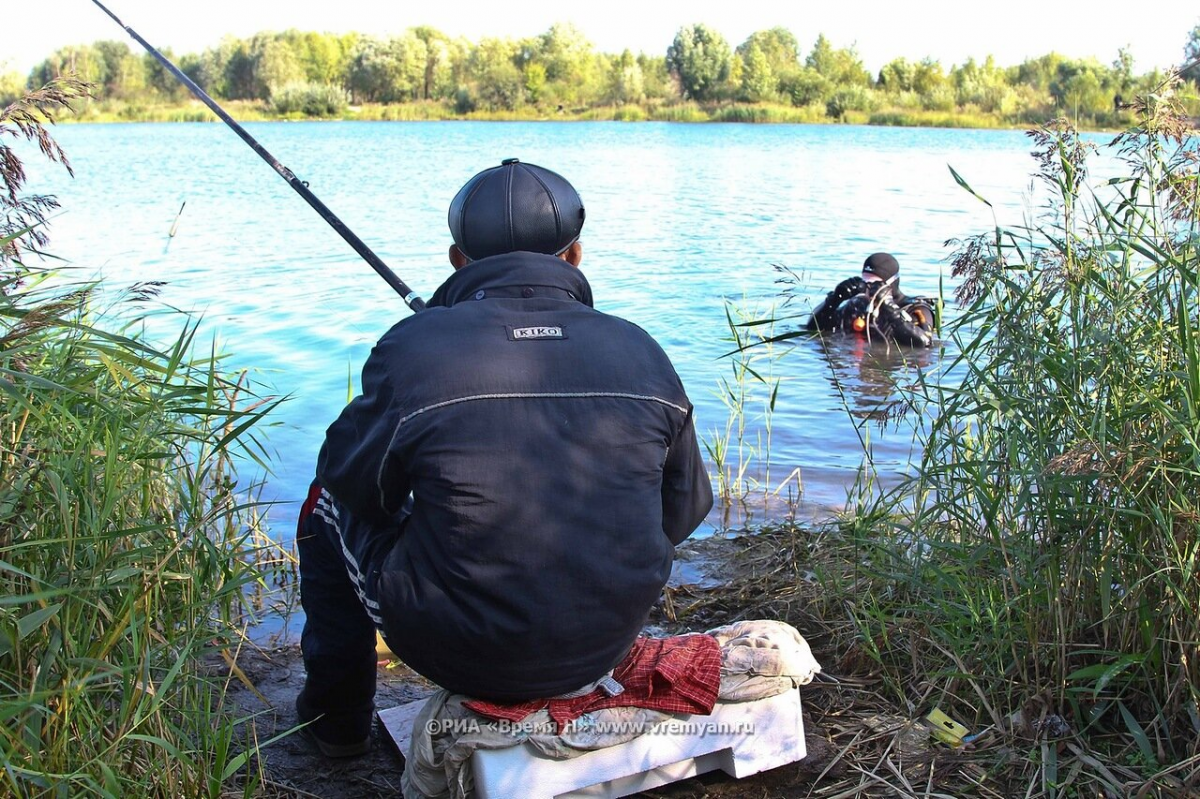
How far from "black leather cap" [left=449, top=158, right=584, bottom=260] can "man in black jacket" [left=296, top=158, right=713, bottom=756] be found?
23cm

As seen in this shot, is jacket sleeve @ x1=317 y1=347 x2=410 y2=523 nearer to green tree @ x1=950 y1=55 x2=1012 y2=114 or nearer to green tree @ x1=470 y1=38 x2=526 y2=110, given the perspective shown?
green tree @ x1=950 y1=55 x2=1012 y2=114

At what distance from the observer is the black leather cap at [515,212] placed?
2781 mm

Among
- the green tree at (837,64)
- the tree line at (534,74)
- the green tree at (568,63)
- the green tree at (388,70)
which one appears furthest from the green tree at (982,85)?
the green tree at (388,70)

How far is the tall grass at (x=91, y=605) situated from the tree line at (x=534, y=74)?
5541cm

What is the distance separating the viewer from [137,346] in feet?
9.18

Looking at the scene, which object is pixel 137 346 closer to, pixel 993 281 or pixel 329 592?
pixel 329 592

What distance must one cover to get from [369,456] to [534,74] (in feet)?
248

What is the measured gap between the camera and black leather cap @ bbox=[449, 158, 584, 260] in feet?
9.12

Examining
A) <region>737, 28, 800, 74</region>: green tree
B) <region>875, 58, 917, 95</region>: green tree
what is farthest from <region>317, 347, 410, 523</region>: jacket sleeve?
<region>737, 28, 800, 74</region>: green tree

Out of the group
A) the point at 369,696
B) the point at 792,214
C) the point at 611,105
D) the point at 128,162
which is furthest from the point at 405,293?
the point at 611,105

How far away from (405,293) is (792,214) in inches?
634

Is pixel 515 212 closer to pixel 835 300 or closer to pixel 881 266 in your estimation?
pixel 881 266

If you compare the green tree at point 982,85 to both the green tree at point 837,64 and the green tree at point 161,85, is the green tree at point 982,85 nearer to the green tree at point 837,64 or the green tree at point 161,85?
the green tree at point 837,64

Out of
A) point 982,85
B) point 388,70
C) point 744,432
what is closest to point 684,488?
point 744,432
